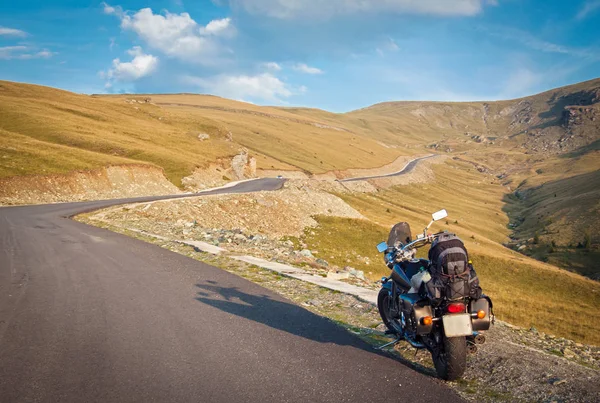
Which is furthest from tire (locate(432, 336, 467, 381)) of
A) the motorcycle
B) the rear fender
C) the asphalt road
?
the rear fender

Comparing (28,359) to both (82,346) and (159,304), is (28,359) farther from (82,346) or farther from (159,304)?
(159,304)

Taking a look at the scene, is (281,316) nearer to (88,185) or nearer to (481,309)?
(481,309)

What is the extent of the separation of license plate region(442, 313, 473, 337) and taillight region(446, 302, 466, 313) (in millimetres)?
98

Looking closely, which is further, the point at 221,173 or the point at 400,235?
the point at 221,173

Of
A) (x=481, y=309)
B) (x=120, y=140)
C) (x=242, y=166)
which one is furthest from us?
(x=242, y=166)

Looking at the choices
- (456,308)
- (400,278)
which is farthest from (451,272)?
(400,278)

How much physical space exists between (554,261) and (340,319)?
59629 mm

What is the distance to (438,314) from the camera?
6594mm

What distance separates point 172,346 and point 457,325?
522 cm

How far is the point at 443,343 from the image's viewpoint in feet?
20.5

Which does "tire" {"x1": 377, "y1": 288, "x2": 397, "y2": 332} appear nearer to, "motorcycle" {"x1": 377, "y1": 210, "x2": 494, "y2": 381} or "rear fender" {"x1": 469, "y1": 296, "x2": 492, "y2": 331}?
"motorcycle" {"x1": 377, "y1": 210, "x2": 494, "y2": 381}

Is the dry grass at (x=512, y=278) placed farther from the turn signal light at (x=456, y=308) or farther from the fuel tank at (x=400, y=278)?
the turn signal light at (x=456, y=308)

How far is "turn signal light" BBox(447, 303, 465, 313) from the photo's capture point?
6.31m

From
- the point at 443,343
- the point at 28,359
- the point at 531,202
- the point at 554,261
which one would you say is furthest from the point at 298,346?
the point at 531,202
